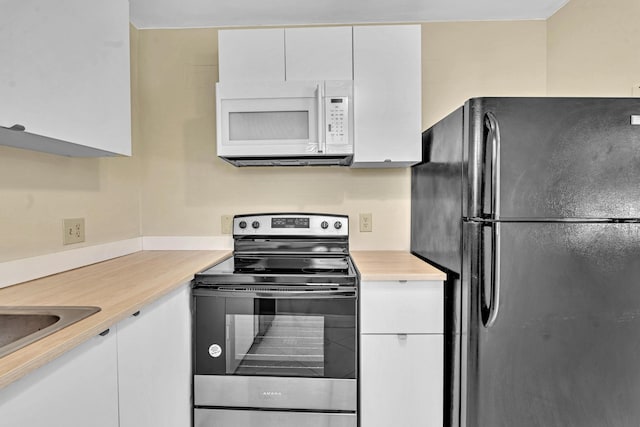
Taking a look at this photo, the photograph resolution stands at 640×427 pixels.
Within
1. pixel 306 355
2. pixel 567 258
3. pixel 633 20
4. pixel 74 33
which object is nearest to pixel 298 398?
pixel 306 355

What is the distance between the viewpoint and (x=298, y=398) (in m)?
1.66

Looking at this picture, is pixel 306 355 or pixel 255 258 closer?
pixel 306 355

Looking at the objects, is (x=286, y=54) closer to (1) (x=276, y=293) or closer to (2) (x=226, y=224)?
(2) (x=226, y=224)

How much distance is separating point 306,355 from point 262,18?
187cm

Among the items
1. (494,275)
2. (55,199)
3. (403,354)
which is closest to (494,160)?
(494,275)

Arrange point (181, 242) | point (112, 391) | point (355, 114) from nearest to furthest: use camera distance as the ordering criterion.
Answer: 1. point (112, 391)
2. point (355, 114)
3. point (181, 242)

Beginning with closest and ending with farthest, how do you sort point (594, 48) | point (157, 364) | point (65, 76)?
point (65, 76) → point (157, 364) → point (594, 48)

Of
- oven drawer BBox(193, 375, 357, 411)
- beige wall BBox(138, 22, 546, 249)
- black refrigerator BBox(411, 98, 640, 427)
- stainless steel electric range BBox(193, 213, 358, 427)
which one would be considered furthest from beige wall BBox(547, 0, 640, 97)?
oven drawer BBox(193, 375, 357, 411)

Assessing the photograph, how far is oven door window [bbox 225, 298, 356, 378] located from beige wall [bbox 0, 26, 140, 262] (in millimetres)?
810

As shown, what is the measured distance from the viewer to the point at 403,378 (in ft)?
5.38

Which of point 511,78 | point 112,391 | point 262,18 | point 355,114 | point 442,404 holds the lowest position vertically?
point 442,404

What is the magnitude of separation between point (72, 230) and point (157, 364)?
2.61 ft

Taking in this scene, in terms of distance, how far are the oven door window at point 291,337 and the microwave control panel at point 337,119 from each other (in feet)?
2.62

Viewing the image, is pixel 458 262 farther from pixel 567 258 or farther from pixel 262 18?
pixel 262 18
